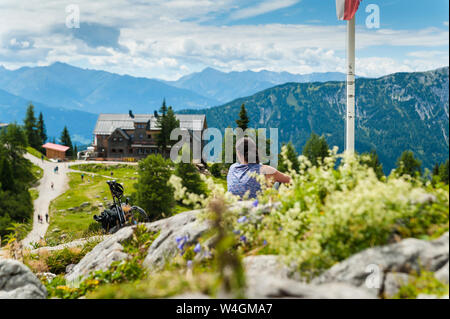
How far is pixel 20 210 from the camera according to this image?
168ft

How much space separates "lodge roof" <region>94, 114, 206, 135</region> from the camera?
8694 cm

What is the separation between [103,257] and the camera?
16.7ft

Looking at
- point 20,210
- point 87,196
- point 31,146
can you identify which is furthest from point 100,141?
point 20,210

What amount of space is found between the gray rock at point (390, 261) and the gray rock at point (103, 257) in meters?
2.80

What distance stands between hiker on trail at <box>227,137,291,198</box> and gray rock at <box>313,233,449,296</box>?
247 cm

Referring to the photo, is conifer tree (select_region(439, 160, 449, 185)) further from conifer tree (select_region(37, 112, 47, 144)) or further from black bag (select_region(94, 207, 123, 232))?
conifer tree (select_region(37, 112, 47, 144))

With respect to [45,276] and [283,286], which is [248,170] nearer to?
[283,286]

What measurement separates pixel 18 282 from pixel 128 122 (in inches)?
3432

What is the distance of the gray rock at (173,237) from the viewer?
4.13 metres

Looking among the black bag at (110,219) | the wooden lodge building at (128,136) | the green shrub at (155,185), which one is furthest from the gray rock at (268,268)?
the wooden lodge building at (128,136)

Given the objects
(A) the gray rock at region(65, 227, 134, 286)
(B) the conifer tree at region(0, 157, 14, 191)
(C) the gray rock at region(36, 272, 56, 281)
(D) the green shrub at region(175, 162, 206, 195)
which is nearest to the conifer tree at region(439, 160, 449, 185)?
(D) the green shrub at region(175, 162, 206, 195)

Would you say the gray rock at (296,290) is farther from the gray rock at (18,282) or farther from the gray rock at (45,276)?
the gray rock at (45,276)

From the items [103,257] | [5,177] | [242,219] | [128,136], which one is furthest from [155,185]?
[128,136]
